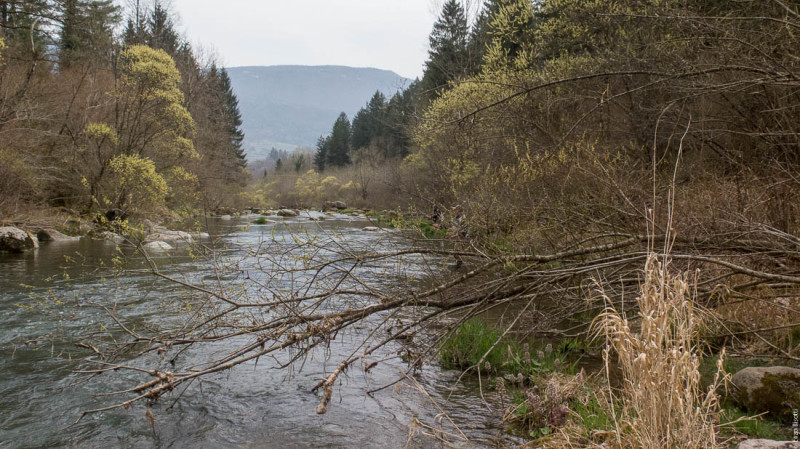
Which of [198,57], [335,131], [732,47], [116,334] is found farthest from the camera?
[335,131]

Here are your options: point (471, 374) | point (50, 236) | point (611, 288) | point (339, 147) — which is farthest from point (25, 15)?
point (339, 147)

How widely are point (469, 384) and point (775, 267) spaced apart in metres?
3.30

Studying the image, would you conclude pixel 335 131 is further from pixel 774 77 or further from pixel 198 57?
pixel 774 77

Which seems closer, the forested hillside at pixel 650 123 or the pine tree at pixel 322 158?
the forested hillside at pixel 650 123

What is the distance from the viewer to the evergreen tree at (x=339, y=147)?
232ft

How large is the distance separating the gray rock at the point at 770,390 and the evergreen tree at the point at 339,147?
2652 inches

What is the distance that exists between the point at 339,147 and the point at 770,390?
227 feet

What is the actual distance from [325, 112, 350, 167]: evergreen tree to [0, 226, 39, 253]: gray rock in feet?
185

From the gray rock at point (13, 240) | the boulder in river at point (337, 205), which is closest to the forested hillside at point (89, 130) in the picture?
the gray rock at point (13, 240)

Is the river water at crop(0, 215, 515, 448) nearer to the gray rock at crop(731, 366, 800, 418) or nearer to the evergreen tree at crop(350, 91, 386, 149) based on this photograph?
the gray rock at crop(731, 366, 800, 418)

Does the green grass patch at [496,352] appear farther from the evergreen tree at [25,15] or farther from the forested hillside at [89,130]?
the evergreen tree at [25,15]

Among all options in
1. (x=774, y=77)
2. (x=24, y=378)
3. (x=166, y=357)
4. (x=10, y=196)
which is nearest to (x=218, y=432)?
(x=166, y=357)

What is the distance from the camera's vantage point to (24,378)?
5379mm

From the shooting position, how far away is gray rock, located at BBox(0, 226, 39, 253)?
13461 mm
